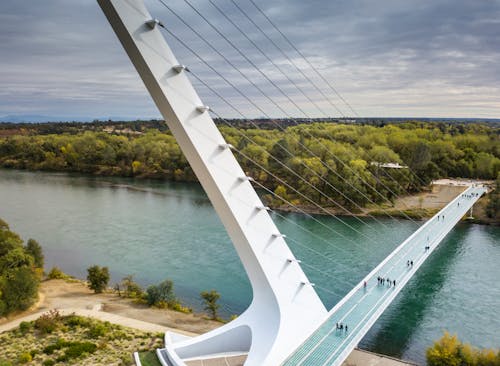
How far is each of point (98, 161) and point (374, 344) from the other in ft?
130

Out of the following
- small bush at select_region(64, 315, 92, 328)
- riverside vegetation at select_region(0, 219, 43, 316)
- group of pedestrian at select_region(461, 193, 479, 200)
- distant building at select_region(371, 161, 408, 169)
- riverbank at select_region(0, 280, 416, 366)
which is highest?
distant building at select_region(371, 161, 408, 169)

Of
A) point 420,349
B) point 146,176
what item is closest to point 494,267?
point 420,349

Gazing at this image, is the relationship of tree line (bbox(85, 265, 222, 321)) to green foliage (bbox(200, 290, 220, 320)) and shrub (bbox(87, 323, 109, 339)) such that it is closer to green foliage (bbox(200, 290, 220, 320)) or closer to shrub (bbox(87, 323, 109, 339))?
green foliage (bbox(200, 290, 220, 320))

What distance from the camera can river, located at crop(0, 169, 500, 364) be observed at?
1331cm

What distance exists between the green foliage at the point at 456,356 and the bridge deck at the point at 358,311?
1461mm

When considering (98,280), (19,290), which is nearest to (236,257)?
(98,280)

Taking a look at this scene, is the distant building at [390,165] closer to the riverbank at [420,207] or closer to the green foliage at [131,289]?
the riverbank at [420,207]

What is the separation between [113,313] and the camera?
1338 cm

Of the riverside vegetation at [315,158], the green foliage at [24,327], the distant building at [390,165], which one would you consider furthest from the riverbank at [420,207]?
the green foliage at [24,327]

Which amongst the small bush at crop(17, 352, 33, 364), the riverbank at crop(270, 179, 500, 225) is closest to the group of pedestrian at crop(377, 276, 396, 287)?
the small bush at crop(17, 352, 33, 364)

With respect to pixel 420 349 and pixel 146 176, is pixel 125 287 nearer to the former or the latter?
pixel 420 349

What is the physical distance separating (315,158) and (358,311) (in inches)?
878

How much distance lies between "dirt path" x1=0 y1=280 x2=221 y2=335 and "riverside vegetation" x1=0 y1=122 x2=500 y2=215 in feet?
46.3

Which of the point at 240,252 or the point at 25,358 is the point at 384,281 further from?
the point at 25,358
